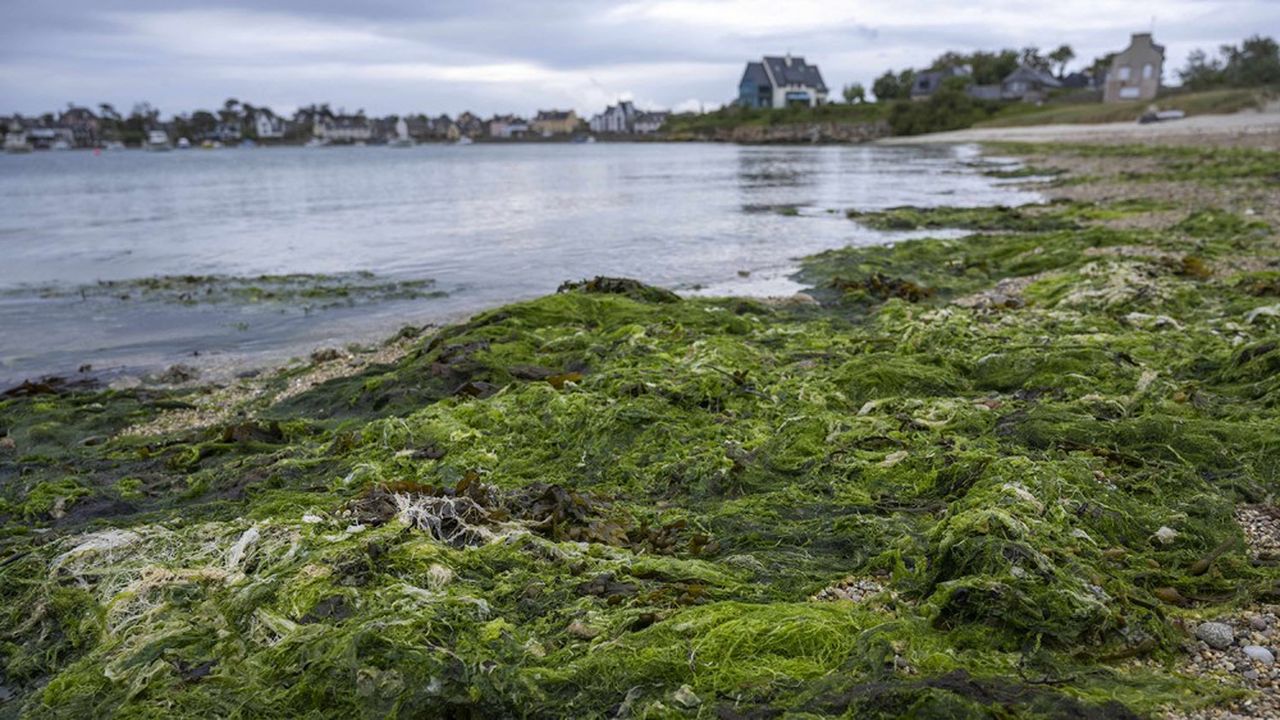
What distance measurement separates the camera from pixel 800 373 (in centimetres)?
617

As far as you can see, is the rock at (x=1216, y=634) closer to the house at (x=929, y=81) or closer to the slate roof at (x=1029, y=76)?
the slate roof at (x=1029, y=76)

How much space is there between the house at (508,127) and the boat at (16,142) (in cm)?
7279

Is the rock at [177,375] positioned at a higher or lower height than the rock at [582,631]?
lower

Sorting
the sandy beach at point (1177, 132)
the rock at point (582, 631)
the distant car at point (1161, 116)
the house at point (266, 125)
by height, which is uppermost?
the house at point (266, 125)

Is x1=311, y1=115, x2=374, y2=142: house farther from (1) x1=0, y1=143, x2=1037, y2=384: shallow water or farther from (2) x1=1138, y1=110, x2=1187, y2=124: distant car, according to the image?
(2) x1=1138, y1=110, x2=1187, y2=124: distant car

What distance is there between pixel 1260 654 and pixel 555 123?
6433 inches

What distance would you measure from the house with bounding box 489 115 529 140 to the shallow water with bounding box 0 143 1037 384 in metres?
124

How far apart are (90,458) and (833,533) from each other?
497 centimetres

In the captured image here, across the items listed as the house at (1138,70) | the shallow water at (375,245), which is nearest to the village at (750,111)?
the house at (1138,70)

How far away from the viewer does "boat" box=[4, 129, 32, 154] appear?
378 ft

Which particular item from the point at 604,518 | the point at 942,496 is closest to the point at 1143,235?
the point at 942,496

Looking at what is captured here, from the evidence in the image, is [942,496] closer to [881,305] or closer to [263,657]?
[263,657]

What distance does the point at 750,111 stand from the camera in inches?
3979

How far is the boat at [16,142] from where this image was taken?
115250 millimetres
